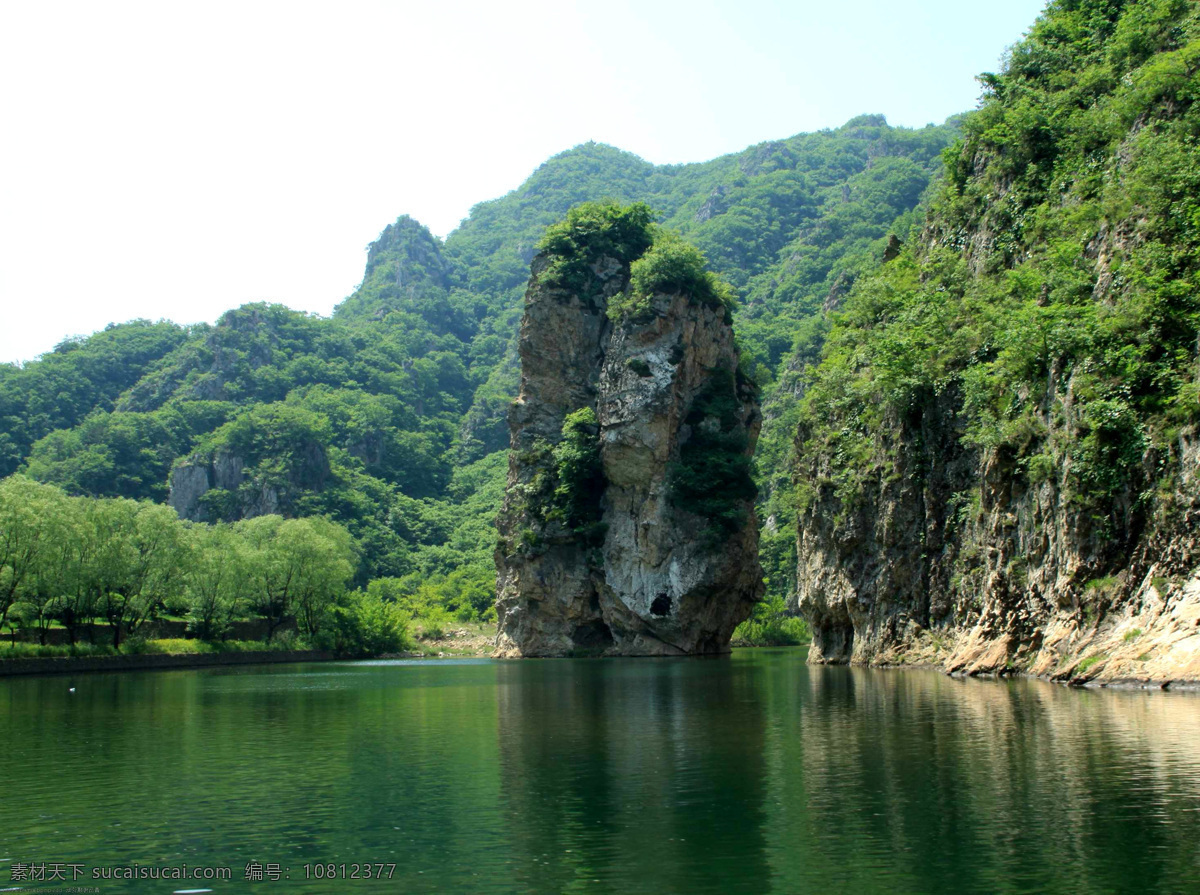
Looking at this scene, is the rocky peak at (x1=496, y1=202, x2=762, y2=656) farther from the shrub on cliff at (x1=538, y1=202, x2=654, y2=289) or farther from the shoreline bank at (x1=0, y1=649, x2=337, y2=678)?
the shoreline bank at (x1=0, y1=649, x2=337, y2=678)

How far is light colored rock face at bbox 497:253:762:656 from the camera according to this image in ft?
259

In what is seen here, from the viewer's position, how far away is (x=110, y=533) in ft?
210

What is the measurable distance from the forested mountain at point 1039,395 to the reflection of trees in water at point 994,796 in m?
6.41

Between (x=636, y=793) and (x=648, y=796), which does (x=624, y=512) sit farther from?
(x=648, y=796)

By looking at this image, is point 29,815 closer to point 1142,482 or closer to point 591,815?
point 591,815

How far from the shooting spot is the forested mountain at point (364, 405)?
454ft

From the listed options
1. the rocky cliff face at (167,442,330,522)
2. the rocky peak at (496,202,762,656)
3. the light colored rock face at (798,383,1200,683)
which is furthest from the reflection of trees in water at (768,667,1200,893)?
the rocky cliff face at (167,442,330,522)

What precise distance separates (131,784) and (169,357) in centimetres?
16635

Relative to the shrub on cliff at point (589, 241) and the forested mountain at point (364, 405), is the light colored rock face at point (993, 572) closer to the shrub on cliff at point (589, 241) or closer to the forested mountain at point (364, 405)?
the shrub on cliff at point (589, 241)

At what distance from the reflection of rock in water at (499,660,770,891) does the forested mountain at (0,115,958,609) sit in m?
82.2

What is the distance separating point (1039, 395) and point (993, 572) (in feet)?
21.6

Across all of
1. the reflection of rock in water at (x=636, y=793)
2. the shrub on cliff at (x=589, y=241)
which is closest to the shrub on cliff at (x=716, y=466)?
the shrub on cliff at (x=589, y=241)

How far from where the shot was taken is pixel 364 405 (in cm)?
16962

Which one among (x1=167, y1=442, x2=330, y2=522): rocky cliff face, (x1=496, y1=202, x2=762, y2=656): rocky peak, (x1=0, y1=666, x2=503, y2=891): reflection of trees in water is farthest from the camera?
(x1=167, y1=442, x2=330, y2=522): rocky cliff face
